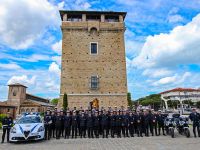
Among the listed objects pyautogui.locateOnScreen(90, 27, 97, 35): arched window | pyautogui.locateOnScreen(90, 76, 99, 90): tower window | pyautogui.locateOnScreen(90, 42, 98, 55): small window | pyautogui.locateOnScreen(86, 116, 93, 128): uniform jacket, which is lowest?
pyautogui.locateOnScreen(86, 116, 93, 128): uniform jacket

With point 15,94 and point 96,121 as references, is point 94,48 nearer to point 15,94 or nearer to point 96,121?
point 96,121

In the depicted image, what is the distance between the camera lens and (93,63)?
28.5m

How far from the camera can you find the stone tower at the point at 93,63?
27.8 meters

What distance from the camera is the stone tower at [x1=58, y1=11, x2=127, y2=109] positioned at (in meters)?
27.8

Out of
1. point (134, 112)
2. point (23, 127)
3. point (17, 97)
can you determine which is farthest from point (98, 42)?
point (17, 97)

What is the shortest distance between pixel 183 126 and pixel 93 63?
670 inches

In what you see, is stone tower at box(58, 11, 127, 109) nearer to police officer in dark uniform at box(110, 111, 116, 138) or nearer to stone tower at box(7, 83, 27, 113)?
police officer in dark uniform at box(110, 111, 116, 138)

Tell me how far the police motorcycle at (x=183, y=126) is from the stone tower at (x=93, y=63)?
14.5m

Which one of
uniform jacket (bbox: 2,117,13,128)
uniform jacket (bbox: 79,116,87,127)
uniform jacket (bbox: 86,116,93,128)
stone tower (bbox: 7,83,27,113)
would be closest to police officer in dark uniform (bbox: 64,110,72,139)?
uniform jacket (bbox: 79,116,87,127)

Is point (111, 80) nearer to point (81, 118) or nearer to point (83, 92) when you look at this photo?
point (83, 92)

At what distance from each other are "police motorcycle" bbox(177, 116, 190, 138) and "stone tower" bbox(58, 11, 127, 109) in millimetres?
14450

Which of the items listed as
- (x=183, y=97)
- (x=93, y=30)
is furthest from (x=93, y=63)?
(x=183, y=97)

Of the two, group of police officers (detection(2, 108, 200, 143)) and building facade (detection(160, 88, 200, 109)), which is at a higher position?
building facade (detection(160, 88, 200, 109))

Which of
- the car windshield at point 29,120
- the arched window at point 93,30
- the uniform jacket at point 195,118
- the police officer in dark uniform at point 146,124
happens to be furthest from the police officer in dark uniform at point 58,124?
the arched window at point 93,30
